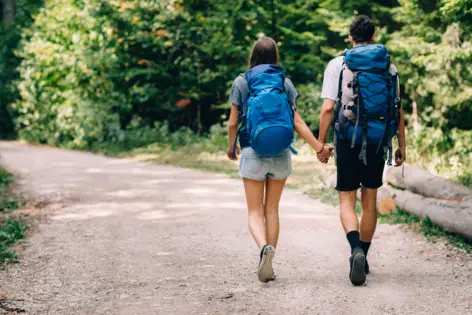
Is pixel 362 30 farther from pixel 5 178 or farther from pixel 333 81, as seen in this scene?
pixel 5 178

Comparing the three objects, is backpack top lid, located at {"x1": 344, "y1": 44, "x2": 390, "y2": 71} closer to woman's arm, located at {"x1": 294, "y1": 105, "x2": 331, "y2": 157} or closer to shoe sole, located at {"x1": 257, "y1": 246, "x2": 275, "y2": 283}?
woman's arm, located at {"x1": 294, "y1": 105, "x2": 331, "y2": 157}

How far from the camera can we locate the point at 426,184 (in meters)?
8.26

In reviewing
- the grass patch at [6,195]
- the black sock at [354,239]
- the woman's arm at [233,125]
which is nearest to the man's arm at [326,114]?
the woman's arm at [233,125]

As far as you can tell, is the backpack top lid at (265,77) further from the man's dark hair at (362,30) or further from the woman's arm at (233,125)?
the man's dark hair at (362,30)

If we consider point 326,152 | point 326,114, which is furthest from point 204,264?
point 326,114

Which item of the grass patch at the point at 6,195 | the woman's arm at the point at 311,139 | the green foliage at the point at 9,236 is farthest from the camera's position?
the grass patch at the point at 6,195

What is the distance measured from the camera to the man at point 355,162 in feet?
16.3

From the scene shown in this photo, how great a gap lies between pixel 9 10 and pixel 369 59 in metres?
23.9

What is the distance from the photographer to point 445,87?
1195 centimetres

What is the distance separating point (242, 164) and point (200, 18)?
13.2 m

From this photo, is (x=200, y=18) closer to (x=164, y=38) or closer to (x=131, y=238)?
(x=164, y=38)

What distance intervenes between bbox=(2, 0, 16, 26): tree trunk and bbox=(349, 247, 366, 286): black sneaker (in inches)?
927

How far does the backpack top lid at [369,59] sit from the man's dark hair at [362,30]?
160 mm

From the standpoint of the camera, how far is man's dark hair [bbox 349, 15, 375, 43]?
5039 millimetres
